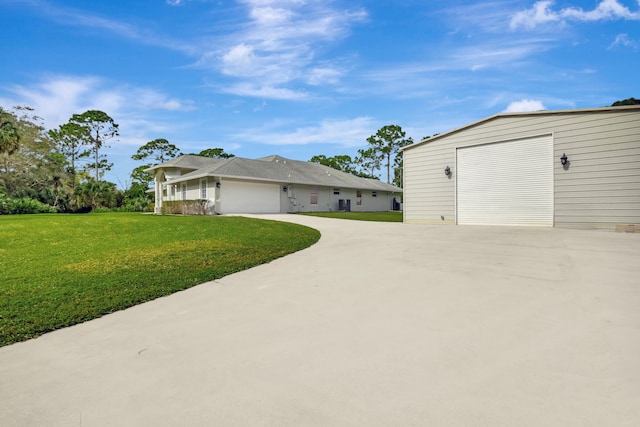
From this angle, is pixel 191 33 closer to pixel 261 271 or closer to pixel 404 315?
pixel 261 271

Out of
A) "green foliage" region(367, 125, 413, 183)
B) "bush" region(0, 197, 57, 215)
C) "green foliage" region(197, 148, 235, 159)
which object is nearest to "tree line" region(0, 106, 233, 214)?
"bush" region(0, 197, 57, 215)

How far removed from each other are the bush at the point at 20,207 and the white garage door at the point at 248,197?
13.6 metres

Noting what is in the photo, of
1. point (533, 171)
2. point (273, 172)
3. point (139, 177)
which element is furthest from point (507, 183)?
point (139, 177)

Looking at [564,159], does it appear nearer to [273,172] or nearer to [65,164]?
[273,172]

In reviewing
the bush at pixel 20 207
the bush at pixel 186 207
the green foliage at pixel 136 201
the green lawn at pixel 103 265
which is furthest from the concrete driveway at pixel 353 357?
the green foliage at pixel 136 201

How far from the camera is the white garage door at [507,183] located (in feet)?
34.9

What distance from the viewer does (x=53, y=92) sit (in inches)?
725

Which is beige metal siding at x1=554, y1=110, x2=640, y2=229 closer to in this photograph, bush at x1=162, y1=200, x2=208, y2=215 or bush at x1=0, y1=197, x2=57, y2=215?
bush at x1=162, y1=200, x2=208, y2=215

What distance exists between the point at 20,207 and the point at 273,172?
1686cm

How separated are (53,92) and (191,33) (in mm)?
12567

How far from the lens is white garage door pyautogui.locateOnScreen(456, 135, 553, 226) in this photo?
34.9ft

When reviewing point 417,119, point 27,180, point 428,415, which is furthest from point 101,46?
point 27,180

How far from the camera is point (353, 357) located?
2242 millimetres

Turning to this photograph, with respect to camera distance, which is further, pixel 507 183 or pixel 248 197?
pixel 248 197
